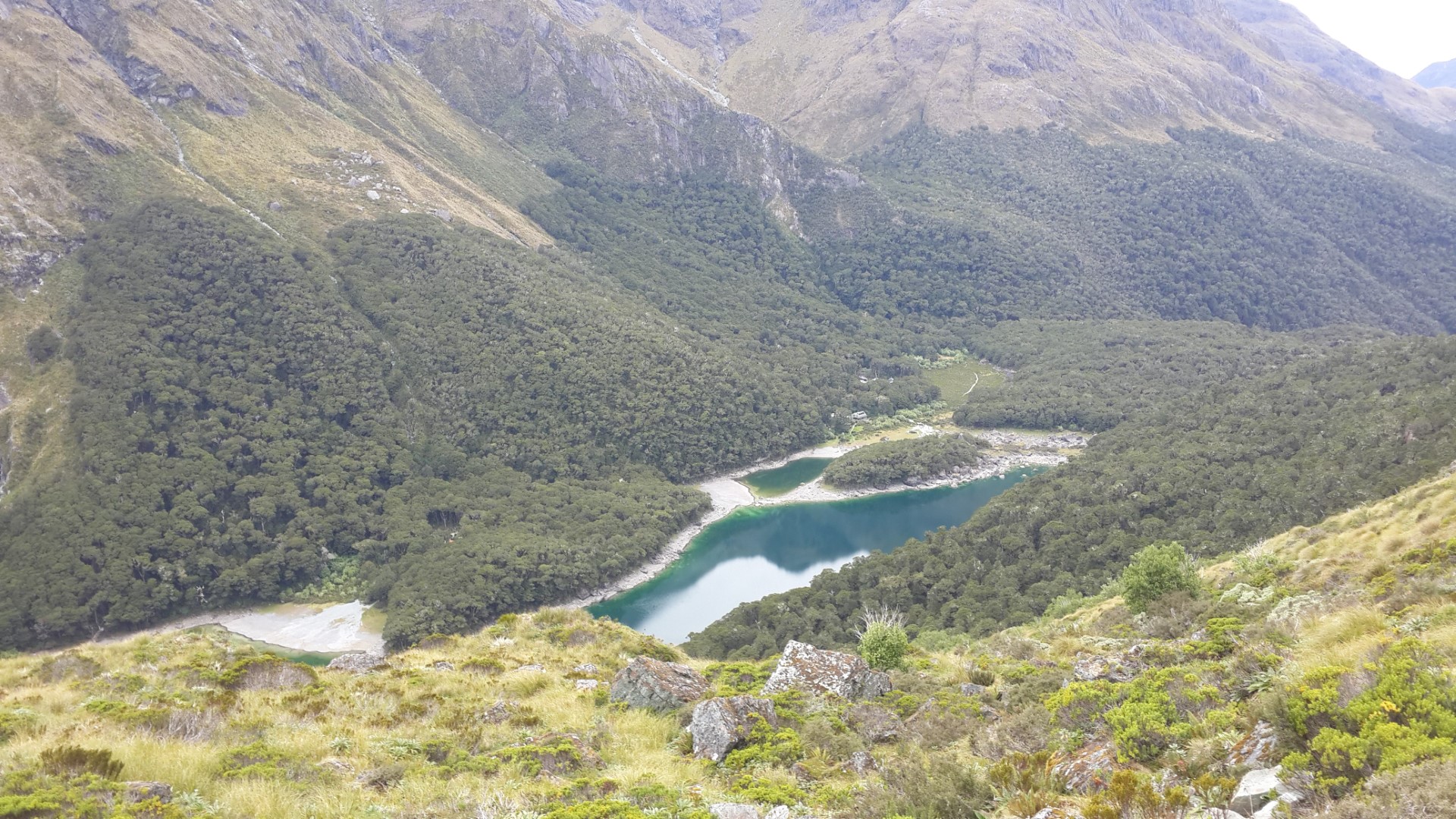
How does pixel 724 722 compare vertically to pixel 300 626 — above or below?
above

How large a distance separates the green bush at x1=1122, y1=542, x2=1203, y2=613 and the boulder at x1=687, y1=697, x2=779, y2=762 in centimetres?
1243

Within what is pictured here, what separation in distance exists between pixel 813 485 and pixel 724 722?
96.9 meters

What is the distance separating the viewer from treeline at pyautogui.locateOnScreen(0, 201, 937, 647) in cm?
7575

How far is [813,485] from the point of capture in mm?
109500

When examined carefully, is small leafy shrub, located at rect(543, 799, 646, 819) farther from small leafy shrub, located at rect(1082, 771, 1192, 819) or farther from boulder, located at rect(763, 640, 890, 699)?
boulder, located at rect(763, 640, 890, 699)

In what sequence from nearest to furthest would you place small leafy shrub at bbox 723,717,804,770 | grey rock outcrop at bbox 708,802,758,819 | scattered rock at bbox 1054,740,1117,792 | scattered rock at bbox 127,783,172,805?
scattered rock at bbox 1054,740,1117,792 < scattered rock at bbox 127,783,172,805 < grey rock outcrop at bbox 708,802,758,819 < small leafy shrub at bbox 723,717,804,770

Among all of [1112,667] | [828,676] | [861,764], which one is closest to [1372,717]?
[861,764]

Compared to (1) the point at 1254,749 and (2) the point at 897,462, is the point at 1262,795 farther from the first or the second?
(2) the point at 897,462

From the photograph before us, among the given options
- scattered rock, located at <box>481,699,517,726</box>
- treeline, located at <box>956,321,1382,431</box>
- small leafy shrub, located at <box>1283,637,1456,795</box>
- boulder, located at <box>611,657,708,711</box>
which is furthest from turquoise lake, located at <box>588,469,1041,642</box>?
small leafy shrub, located at <box>1283,637,1456,795</box>

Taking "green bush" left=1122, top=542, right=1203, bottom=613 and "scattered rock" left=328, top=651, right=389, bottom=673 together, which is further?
"green bush" left=1122, top=542, right=1203, bottom=613

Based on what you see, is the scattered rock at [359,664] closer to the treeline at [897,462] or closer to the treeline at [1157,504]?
the treeline at [1157,504]

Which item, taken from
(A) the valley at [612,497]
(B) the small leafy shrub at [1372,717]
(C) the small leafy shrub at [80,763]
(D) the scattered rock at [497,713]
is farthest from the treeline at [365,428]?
(B) the small leafy shrub at [1372,717]

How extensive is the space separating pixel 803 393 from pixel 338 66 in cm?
12756

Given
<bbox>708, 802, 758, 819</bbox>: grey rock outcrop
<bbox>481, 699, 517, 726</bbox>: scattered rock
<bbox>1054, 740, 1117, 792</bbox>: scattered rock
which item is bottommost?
<bbox>481, 699, 517, 726</bbox>: scattered rock
